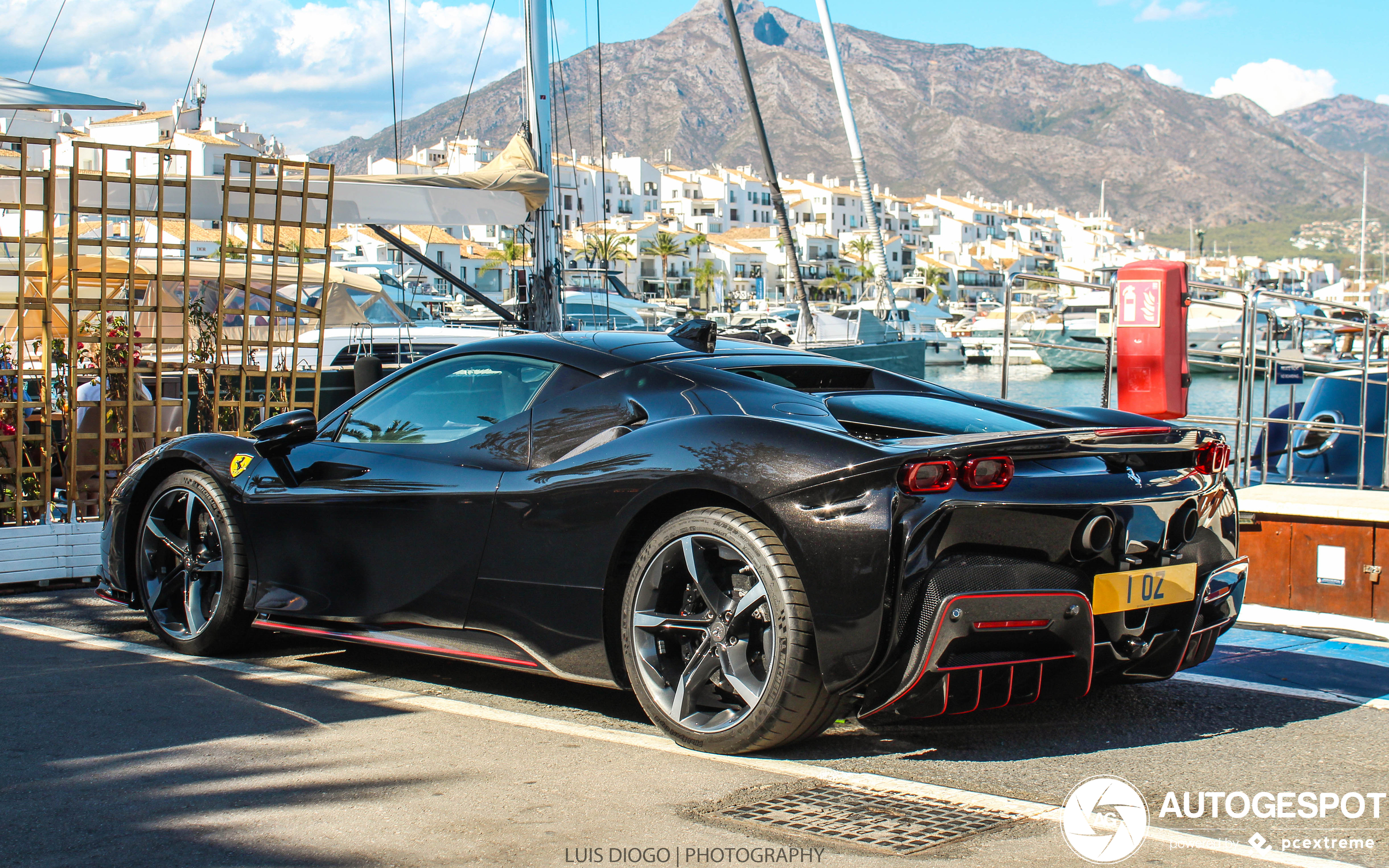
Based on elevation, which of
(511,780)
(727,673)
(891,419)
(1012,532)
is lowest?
(511,780)

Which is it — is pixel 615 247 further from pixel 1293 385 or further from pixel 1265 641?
pixel 1265 641

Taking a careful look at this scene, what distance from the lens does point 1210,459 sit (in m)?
3.61

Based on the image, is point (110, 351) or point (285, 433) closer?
point (285, 433)

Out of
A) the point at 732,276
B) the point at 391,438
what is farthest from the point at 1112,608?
the point at 732,276

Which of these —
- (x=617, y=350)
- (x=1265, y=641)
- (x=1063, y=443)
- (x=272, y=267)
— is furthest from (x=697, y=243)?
(x=1063, y=443)

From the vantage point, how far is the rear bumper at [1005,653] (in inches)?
118

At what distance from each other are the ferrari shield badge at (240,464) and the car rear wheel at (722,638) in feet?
6.44

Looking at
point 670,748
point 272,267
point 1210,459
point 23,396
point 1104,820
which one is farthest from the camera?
point 272,267

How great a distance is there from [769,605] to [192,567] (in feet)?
8.75

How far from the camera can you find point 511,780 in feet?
10.2

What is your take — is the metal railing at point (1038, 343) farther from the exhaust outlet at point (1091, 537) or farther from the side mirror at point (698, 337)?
the exhaust outlet at point (1091, 537)

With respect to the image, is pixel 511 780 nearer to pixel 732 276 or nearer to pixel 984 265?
pixel 732 276

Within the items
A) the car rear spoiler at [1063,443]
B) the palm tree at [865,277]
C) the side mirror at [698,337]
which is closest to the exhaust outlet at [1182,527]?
the car rear spoiler at [1063,443]

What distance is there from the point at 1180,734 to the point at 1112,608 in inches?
25.1
